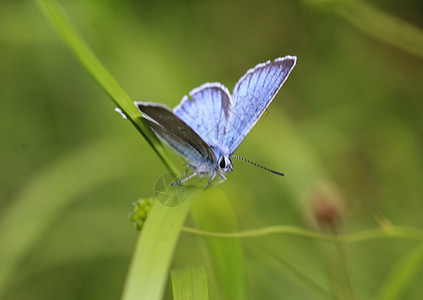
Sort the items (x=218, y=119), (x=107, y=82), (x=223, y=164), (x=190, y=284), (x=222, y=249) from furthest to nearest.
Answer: (x=218, y=119)
(x=223, y=164)
(x=222, y=249)
(x=107, y=82)
(x=190, y=284)

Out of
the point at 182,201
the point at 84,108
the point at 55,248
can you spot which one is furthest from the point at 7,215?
the point at 182,201

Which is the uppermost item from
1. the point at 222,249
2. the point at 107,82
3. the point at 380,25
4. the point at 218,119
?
the point at 107,82

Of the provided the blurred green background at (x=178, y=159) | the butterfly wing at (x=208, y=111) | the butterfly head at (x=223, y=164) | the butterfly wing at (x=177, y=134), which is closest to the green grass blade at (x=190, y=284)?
the butterfly wing at (x=177, y=134)

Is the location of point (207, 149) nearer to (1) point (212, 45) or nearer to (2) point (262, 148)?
(2) point (262, 148)

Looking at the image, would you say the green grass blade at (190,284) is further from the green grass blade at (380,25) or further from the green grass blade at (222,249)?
the green grass blade at (380,25)

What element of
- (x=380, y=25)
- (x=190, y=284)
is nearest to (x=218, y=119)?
(x=190, y=284)

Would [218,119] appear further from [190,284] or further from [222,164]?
[190,284]

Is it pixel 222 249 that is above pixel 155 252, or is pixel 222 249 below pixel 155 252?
below
